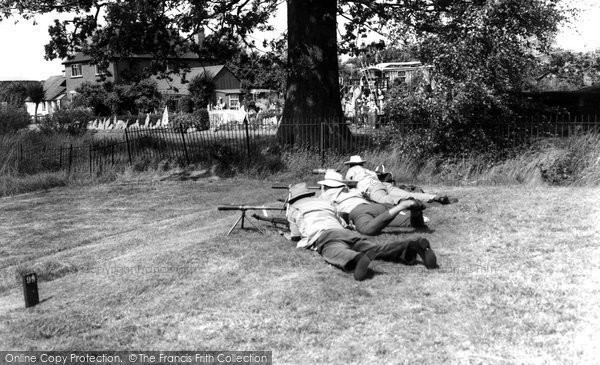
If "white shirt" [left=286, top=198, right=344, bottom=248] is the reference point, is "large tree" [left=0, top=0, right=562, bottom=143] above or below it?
above

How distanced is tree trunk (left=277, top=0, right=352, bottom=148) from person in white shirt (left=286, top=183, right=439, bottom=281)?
940 centimetres

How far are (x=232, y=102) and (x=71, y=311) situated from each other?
198 ft

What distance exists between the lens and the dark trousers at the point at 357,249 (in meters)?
6.15

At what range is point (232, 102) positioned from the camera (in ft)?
214

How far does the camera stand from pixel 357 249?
20.8 feet

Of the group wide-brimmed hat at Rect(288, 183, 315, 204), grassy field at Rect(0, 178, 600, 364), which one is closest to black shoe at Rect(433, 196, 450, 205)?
grassy field at Rect(0, 178, 600, 364)

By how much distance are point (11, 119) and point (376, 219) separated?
19.3 meters

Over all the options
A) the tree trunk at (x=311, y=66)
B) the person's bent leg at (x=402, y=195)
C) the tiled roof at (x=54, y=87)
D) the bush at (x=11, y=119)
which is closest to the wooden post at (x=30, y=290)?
the person's bent leg at (x=402, y=195)

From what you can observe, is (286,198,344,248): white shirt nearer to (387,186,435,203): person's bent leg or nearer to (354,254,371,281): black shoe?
(354,254,371,281): black shoe

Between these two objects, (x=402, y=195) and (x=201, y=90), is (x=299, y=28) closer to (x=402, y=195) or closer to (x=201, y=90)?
(x=402, y=195)

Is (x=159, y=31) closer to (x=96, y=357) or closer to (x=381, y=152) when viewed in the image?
(x=381, y=152)

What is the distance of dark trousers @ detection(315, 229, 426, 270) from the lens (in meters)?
6.15

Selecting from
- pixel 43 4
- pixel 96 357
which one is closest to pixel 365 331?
pixel 96 357

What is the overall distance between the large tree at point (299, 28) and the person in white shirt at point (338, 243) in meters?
7.21
